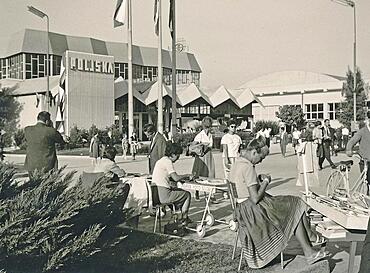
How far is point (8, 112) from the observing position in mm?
2488

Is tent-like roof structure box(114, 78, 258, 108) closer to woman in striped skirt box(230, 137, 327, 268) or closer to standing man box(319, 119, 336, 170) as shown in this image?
standing man box(319, 119, 336, 170)

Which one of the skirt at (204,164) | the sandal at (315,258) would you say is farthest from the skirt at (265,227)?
the skirt at (204,164)

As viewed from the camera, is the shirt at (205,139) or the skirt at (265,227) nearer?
the skirt at (265,227)

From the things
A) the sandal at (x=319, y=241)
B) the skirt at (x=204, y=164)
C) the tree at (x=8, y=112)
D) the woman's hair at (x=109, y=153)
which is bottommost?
the sandal at (x=319, y=241)

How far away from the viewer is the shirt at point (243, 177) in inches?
124

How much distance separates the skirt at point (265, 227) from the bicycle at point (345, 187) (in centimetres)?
25

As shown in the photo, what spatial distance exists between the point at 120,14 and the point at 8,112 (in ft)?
6.56

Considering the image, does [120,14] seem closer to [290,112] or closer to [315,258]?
[315,258]

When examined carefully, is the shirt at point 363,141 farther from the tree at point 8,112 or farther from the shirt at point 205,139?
the tree at point 8,112

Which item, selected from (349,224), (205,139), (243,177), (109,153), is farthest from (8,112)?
(205,139)

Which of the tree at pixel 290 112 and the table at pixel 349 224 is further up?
the tree at pixel 290 112

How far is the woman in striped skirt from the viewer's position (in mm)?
3004

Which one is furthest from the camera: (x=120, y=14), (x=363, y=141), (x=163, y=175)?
(x=363, y=141)

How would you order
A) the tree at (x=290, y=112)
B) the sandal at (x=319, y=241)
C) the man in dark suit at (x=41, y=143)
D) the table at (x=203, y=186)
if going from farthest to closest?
1. the tree at (x=290, y=112)
2. the table at (x=203, y=186)
3. the man in dark suit at (x=41, y=143)
4. the sandal at (x=319, y=241)
